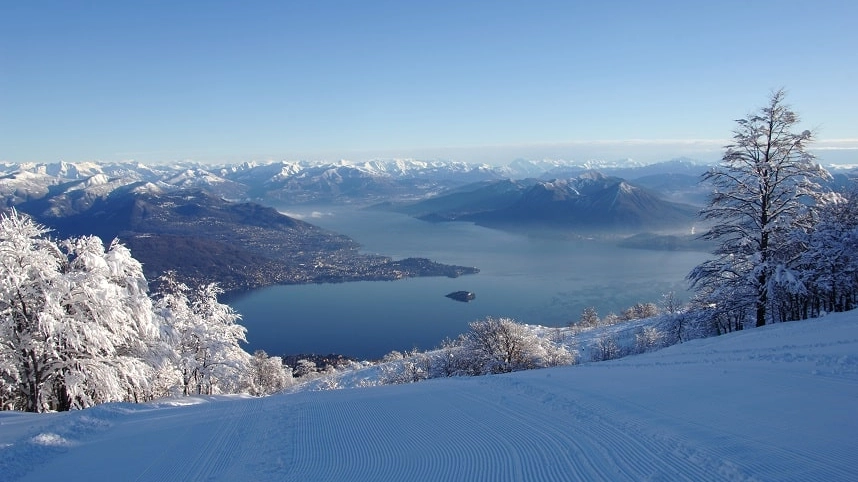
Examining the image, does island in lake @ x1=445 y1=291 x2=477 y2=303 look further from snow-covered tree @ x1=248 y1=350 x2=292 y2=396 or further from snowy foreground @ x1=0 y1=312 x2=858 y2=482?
snowy foreground @ x1=0 y1=312 x2=858 y2=482

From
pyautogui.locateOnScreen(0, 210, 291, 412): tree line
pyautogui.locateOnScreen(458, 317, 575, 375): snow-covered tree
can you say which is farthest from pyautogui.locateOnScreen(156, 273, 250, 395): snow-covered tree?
pyautogui.locateOnScreen(458, 317, 575, 375): snow-covered tree

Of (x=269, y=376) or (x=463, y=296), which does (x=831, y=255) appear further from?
(x=463, y=296)

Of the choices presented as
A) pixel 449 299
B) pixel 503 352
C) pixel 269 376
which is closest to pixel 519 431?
pixel 503 352

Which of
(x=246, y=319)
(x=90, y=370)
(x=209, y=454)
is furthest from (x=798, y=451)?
(x=246, y=319)

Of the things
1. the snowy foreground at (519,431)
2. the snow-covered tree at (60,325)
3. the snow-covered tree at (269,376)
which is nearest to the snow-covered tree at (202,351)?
the snow-covered tree at (60,325)

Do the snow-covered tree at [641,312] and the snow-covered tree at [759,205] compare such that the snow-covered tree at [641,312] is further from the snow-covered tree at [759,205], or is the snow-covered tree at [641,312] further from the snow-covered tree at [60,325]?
the snow-covered tree at [60,325]

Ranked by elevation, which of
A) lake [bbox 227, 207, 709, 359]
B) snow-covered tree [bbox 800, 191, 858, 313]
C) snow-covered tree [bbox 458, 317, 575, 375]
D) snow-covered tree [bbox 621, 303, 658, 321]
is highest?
snow-covered tree [bbox 800, 191, 858, 313]
